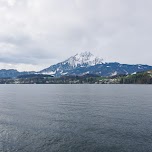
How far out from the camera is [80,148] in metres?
45.9

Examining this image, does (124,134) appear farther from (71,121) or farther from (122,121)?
(71,121)

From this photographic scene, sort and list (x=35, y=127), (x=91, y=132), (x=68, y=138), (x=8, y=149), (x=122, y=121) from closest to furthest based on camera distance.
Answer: (x=8, y=149) → (x=68, y=138) → (x=91, y=132) → (x=35, y=127) → (x=122, y=121)

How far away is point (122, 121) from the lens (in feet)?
226

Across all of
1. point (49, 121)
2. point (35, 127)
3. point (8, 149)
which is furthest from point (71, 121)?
point (8, 149)

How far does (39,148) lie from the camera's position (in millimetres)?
45719

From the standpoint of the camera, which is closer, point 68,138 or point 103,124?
point 68,138

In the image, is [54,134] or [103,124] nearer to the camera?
[54,134]

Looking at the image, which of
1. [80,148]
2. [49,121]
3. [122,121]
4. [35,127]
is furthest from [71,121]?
[80,148]

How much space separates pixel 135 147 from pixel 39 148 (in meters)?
22.2

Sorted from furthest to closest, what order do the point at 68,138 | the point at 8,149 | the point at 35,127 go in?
the point at 35,127 < the point at 68,138 < the point at 8,149

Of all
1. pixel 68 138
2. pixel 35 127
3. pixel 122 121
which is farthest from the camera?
pixel 122 121

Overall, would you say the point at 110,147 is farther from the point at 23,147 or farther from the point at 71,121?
the point at 71,121

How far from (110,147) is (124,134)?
10309 millimetres

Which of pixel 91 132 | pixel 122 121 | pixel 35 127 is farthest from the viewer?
pixel 122 121
